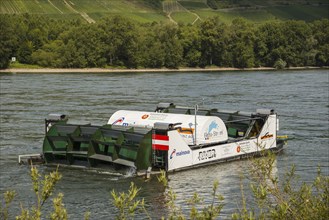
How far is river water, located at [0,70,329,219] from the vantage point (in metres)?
29.4

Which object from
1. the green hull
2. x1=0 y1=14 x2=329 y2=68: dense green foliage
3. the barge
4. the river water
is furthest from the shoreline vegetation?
the green hull

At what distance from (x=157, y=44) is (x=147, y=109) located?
85937 millimetres

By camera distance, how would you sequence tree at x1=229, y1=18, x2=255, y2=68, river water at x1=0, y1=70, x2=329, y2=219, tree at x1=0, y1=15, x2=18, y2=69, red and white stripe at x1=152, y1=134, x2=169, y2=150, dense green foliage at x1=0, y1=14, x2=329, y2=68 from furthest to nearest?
tree at x1=229, y1=18, x2=255, y2=68 < dense green foliage at x1=0, y1=14, x2=329, y2=68 < tree at x1=0, y1=15, x2=18, y2=69 < red and white stripe at x1=152, y1=134, x2=169, y2=150 < river water at x1=0, y1=70, x2=329, y2=219

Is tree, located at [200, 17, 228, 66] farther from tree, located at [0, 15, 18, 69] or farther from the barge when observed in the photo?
the barge

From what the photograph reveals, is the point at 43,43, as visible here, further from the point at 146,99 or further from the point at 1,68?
the point at 146,99

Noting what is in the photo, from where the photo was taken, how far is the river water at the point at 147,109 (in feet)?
96.4

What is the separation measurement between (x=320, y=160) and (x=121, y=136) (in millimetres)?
11457

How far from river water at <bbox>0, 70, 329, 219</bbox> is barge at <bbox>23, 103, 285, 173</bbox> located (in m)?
0.79

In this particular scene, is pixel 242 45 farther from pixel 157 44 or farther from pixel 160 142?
pixel 160 142

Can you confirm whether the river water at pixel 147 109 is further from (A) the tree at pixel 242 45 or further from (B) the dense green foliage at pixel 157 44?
(A) the tree at pixel 242 45

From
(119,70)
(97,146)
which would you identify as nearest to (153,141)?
(97,146)

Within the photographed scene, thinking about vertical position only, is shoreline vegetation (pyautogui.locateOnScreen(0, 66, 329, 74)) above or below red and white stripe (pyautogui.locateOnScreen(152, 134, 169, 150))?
below

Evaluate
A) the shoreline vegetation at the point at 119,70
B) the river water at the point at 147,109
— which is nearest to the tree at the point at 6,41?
the shoreline vegetation at the point at 119,70

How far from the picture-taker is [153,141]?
3278 cm
